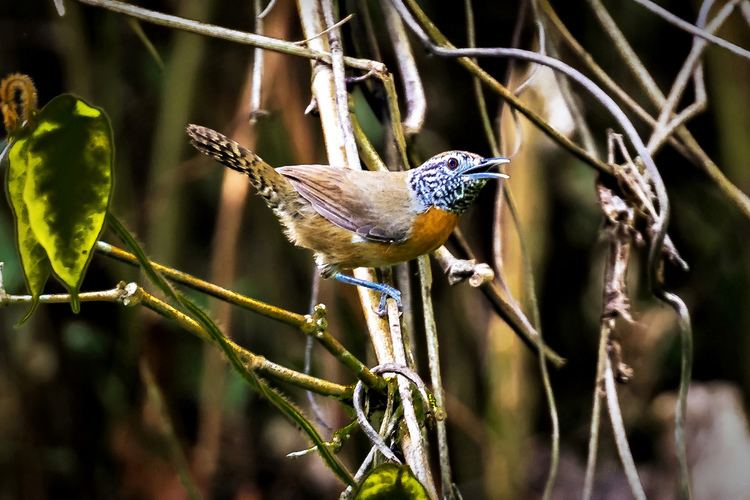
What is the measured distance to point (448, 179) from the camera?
2.63 metres

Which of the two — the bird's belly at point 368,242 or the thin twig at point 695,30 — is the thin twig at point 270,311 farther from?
→ the thin twig at point 695,30

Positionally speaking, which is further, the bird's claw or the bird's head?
the bird's head

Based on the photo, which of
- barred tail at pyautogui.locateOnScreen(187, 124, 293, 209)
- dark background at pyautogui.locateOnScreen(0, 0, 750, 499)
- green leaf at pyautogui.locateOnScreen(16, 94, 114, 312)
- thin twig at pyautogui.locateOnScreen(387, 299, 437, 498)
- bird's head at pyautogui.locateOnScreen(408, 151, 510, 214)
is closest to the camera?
green leaf at pyautogui.locateOnScreen(16, 94, 114, 312)

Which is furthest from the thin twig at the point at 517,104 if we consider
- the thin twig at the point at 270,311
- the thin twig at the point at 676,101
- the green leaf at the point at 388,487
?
the green leaf at the point at 388,487

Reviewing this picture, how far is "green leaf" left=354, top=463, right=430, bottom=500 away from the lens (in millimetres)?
1141

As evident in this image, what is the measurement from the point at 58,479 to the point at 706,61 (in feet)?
10.7

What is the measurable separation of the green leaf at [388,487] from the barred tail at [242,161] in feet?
4.36

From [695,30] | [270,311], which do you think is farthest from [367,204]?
[270,311]

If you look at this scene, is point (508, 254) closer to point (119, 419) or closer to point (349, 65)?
point (349, 65)

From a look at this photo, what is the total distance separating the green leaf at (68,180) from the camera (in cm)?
101

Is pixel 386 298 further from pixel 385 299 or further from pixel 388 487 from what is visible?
pixel 388 487

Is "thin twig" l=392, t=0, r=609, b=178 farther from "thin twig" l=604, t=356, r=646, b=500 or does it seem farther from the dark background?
the dark background

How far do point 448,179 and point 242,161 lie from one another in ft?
2.03

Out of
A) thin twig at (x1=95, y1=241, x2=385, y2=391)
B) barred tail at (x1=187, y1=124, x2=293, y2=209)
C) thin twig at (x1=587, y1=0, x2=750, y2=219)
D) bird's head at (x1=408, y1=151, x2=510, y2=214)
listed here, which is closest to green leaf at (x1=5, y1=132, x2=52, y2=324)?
thin twig at (x1=95, y1=241, x2=385, y2=391)
